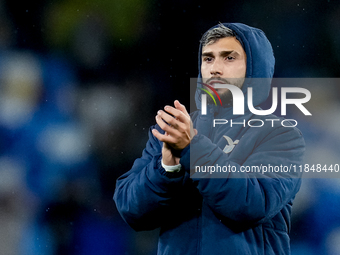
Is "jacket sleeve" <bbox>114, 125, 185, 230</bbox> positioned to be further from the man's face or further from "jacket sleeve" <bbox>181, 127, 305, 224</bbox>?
the man's face

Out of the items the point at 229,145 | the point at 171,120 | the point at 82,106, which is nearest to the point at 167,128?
the point at 171,120

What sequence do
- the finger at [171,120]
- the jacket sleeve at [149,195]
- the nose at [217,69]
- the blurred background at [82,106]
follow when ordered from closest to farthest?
1. the finger at [171,120]
2. the jacket sleeve at [149,195]
3. the nose at [217,69]
4. the blurred background at [82,106]

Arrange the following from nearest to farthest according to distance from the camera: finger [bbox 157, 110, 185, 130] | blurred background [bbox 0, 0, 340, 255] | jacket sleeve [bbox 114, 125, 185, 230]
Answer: finger [bbox 157, 110, 185, 130], jacket sleeve [bbox 114, 125, 185, 230], blurred background [bbox 0, 0, 340, 255]

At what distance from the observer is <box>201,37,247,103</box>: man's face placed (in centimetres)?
110

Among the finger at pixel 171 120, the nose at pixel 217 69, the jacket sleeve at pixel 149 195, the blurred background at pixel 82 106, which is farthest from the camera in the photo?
the blurred background at pixel 82 106

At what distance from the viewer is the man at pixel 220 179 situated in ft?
2.59

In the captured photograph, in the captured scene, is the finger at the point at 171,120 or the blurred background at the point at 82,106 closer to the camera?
the finger at the point at 171,120

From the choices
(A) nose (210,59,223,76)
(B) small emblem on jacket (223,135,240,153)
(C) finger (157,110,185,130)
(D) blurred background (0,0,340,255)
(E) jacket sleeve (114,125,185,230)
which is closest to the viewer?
(C) finger (157,110,185,130)

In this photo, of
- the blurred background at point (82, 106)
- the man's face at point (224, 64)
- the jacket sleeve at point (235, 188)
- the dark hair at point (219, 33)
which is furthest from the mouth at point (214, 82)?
the blurred background at point (82, 106)

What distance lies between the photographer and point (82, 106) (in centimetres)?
219

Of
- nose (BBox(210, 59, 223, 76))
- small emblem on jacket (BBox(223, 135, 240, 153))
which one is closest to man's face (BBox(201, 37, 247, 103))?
nose (BBox(210, 59, 223, 76))

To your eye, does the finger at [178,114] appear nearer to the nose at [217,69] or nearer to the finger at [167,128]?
Result: the finger at [167,128]

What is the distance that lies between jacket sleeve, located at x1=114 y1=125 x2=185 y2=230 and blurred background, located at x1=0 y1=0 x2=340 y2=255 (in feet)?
3.48

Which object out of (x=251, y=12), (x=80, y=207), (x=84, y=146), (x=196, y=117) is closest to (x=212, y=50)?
(x=196, y=117)
